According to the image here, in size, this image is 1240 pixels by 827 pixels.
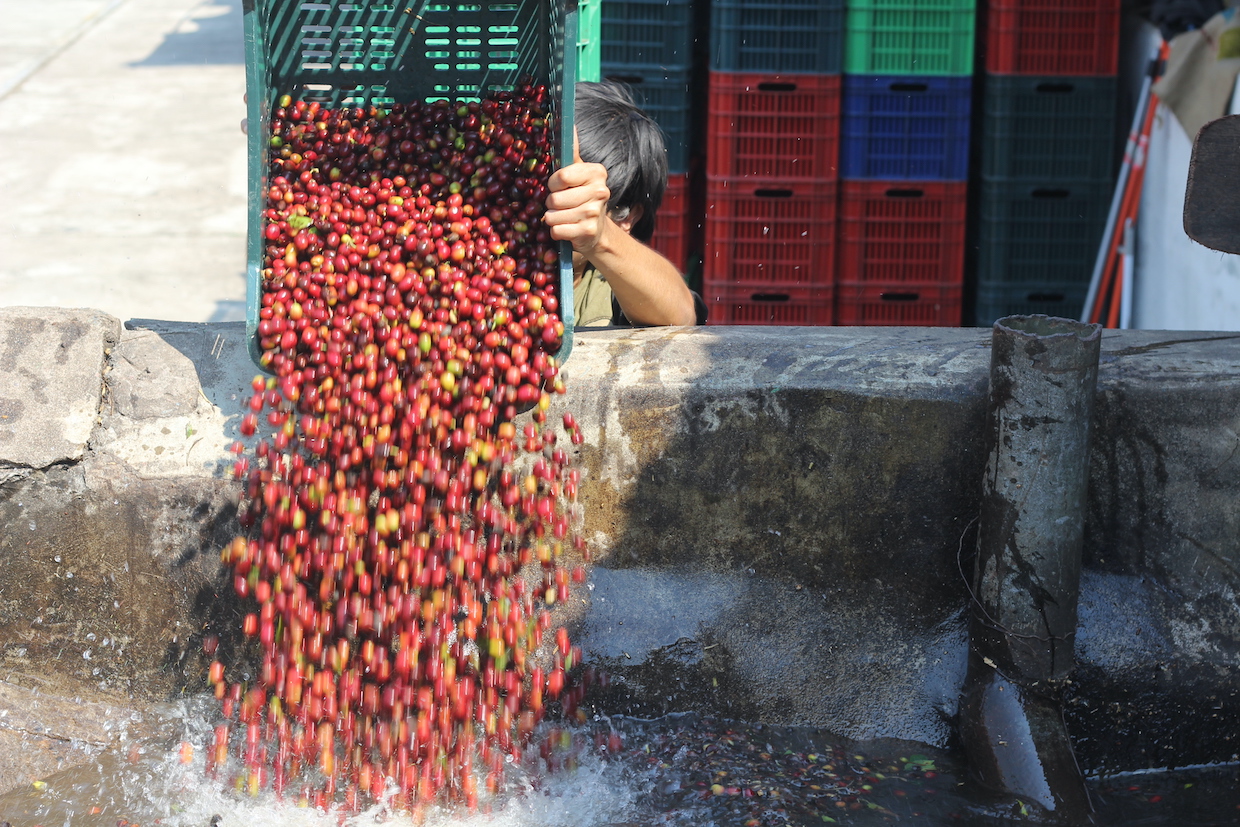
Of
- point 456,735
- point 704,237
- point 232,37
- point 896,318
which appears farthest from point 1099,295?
point 232,37

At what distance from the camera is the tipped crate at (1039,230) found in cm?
452

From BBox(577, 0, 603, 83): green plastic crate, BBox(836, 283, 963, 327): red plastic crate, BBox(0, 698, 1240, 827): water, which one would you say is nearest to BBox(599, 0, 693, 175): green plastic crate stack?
BBox(577, 0, 603, 83): green plastic crate

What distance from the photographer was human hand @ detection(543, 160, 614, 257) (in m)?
2.15

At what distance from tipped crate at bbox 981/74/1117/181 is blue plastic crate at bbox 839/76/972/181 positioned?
4.7 inches

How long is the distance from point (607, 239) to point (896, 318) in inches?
104

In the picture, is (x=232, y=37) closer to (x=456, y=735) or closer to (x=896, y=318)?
(x=896, y=318)

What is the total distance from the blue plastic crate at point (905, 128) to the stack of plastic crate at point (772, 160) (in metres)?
0.09

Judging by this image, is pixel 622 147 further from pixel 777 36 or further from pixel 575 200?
pixel 777 36

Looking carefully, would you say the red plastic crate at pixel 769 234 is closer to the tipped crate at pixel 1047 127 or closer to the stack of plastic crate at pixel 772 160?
the stack of plastic crate at pixel 772 160

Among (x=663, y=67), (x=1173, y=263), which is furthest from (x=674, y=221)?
(x=1173, y=263)

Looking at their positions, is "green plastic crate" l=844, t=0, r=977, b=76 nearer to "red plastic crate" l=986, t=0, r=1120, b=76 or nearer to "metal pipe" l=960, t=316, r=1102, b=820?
"red plastic crate" l=986, t=0, r=1120, b=76

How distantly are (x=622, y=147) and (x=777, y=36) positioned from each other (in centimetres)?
196

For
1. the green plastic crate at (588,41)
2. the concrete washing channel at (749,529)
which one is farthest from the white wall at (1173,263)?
the green plastic crate at (588,41)

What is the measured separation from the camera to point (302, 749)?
→ 235 cm
